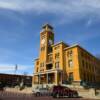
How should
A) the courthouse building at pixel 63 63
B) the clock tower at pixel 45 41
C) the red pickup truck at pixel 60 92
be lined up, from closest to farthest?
the red pickup truck at pixel 60 92
the courthouse building at pixel 63 63
the clock tower at pixel 45 41

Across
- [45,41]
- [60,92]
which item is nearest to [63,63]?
[45,41]

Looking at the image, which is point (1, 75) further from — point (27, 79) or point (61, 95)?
point (61, 95)

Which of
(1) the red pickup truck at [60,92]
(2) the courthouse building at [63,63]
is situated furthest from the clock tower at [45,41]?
(1) the red pickup truck at [60,92]

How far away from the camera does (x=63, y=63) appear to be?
58.3 metres

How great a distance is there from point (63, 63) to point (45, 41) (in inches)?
523

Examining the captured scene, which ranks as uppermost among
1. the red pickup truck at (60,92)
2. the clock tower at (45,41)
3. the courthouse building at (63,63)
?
the clock tower at (45,41)

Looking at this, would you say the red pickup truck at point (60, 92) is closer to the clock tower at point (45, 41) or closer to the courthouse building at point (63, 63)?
the courthouse building at point (63, 63)

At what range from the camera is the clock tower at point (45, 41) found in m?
65.8

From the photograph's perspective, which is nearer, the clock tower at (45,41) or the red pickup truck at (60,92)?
the red pickup truck at (60,92)

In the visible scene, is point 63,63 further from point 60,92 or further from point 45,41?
point 60,92

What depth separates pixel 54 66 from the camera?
198 feet

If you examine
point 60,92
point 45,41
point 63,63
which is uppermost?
point 45,41

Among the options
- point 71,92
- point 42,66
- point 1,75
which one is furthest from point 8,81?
point 71,92

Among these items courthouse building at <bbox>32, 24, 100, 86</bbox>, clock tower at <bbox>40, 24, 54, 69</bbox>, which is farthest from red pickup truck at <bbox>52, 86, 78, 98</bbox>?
clock tower at <bbox>40, 24, 54, 69</bbox>
